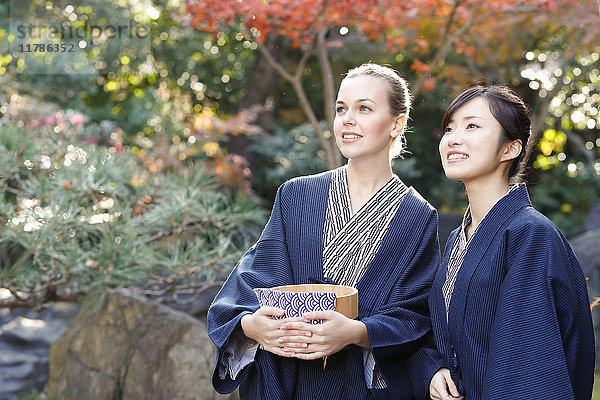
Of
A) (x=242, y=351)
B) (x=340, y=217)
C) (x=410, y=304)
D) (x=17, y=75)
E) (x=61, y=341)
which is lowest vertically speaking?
(x=61, y=341)

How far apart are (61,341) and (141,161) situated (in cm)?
157

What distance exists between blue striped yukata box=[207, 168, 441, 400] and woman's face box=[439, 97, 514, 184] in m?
0.35

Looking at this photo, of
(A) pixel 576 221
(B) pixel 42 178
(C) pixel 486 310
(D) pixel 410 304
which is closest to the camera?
(C) pixel 486 310

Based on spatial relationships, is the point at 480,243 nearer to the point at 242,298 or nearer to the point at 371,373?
the point at 371,373

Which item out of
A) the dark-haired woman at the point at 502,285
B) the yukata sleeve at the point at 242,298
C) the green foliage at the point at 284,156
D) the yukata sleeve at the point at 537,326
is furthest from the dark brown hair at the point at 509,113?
the green foliage at the point at 284,156

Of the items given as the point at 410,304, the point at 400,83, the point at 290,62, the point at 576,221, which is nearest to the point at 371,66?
the point at 400,83

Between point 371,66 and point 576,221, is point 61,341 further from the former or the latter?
point 576,221

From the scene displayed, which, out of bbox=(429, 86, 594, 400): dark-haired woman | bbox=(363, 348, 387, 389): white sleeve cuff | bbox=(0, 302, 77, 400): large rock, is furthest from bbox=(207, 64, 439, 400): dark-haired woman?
bbox=(0, 302, 77, 400): large rock

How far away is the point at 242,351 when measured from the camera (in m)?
2.09

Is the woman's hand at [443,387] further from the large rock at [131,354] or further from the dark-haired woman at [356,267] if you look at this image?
the large rock at [131,354]

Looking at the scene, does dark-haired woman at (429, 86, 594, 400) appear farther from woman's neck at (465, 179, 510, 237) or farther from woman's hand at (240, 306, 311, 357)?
woman's hand at (240, 306, 311, 357)

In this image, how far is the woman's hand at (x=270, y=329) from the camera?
1.79 m

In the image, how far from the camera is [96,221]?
3.70m

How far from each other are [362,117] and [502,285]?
73 cm
